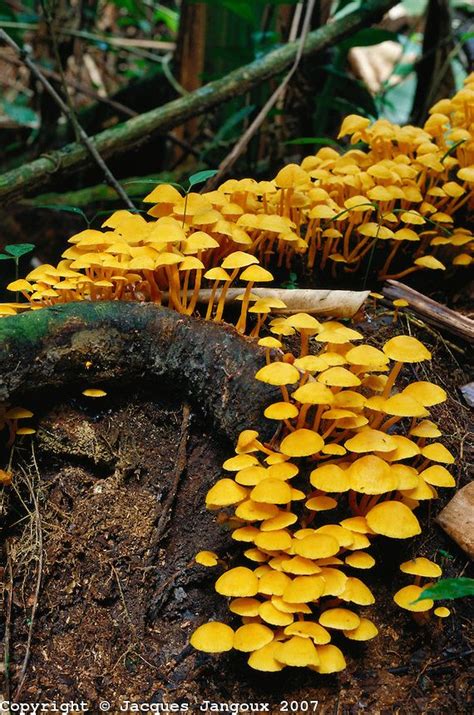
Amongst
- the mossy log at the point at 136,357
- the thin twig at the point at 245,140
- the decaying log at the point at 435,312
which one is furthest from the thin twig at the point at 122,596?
the thin twig at the point at 245,140

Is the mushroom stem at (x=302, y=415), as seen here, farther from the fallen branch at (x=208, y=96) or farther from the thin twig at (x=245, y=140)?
the fallen branch at (x=208, y=96)

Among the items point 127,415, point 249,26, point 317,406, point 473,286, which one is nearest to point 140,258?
point 127,415

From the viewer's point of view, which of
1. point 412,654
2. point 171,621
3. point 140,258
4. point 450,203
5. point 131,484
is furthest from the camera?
point 450,203

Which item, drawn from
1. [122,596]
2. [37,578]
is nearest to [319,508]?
[122,596]

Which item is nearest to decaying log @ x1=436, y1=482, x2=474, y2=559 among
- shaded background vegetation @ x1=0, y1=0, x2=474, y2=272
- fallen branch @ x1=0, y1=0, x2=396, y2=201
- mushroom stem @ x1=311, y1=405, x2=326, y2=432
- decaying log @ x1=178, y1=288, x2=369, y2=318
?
mushroom stem @ x1=311, y1=405, x2=326, y2=432

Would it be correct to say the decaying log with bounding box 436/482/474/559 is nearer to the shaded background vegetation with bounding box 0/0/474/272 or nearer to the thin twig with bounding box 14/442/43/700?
the thin twig with bounding box 14/442/43/700

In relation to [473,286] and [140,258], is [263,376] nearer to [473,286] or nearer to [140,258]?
[140,258]
